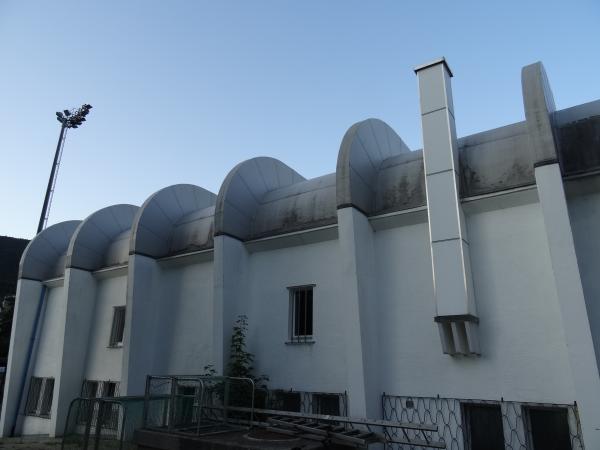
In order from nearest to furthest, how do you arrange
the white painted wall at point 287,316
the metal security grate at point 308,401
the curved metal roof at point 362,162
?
the metal security grate at point 308,401 < the curved metal roof at point 362,162 < the white painted wall at point 287,316

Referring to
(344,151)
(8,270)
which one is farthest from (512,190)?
(8,270)

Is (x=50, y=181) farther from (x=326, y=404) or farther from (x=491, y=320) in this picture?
(x=491, y=320)

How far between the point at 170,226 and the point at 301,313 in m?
6.42

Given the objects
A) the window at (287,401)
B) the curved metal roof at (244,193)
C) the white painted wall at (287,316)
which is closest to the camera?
the white painted wall at (287,316)

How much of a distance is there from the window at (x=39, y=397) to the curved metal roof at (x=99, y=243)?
485 cm

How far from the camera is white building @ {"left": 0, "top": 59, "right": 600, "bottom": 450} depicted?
809 cm

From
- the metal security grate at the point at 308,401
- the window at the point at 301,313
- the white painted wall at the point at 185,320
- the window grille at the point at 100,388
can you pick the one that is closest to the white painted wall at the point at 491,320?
the metal security grate at the point at 308,401

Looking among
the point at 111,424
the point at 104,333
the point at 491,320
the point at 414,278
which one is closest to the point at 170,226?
the point at 104,333

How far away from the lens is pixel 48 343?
17844 millimetres

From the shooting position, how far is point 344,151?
10.8 m

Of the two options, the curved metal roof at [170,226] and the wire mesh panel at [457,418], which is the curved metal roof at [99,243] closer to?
the curved metal roof at [170,226]

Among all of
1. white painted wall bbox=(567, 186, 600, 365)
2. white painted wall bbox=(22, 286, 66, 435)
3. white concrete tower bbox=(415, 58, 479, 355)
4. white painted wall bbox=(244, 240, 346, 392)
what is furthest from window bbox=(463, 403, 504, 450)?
white painted wall bbox=(22, 286, 66, 435)

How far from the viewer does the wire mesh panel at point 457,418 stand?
783cm

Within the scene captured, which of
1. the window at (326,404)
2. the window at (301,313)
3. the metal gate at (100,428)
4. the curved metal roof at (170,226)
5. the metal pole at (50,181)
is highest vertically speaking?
the metal pole at (50,181)
